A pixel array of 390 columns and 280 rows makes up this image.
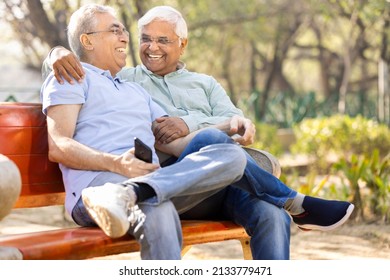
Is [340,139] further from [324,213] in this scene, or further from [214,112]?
[324,213]

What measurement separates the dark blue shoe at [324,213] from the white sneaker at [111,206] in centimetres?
101

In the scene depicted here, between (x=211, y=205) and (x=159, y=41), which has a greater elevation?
(x=159, y=41)

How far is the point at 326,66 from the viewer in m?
24.9

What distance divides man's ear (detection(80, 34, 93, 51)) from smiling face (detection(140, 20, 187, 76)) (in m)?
0.44

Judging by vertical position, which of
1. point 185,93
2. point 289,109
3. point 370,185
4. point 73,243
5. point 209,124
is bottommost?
point 289,109

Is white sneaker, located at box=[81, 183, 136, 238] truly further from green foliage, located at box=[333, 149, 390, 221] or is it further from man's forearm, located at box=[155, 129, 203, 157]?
green foliage, located at box=[333, 149, 390, 221]

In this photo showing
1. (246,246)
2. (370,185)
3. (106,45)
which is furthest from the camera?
(370,185)

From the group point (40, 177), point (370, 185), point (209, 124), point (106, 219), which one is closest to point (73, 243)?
point (106, 219)

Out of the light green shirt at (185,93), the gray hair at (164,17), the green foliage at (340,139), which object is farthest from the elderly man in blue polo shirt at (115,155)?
the green foliage at (340,139)

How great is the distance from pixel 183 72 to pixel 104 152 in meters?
1.03

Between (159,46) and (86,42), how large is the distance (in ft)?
1.61

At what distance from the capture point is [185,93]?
4.42 m

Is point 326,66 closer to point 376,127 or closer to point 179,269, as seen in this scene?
point 376,127

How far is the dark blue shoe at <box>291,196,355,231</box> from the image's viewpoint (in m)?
3.79
